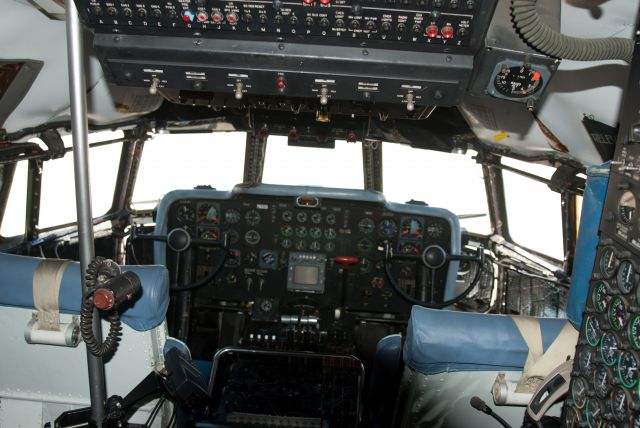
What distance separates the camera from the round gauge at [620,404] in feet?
4.94

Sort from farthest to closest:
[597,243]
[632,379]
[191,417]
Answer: [191,417]
[597,243]
[632,379]

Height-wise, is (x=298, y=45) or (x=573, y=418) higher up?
(x=298, y=45)

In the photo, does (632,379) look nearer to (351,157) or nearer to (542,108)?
(542,108)

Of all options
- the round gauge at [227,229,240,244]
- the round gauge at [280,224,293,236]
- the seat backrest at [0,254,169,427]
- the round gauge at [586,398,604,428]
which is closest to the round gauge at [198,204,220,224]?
the round gauge at [227,229,240,244]

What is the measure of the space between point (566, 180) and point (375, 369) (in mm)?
1965

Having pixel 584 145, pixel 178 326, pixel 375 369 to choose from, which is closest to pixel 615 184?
pixel 375 369

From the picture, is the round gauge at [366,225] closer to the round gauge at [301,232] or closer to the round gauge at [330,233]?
the round gauge at [330,233]

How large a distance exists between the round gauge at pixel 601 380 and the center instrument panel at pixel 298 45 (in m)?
0.98

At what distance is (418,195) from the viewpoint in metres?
5.26

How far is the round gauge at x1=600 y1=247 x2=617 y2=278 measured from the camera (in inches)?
65.3

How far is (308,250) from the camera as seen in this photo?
456cm

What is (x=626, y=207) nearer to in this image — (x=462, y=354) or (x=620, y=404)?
(x=620, y=404)

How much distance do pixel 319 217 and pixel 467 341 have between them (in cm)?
260

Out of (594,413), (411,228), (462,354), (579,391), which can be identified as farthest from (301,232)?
(594,413)
